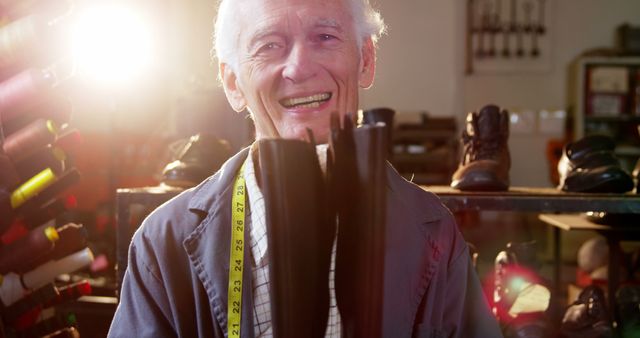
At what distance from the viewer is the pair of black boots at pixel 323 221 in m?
0.40

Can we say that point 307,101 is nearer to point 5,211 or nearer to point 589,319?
point 589,319

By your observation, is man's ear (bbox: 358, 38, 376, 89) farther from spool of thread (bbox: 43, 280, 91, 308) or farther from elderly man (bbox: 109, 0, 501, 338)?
spool of thread (bbox: 43, 280, 91, 308)

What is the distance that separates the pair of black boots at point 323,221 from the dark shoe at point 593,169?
3.75 ft

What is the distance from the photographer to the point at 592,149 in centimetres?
149

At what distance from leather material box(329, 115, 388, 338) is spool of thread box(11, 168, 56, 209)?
1.49 m

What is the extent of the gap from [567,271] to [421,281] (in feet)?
12.1

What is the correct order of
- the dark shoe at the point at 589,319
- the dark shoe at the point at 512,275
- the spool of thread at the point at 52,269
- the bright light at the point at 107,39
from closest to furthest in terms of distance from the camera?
1. the dark shoe at the point at 589,319
2. the dark shoe at the point at 512,275
3. the spool of thread at the point at 52,269
4. the bright light at the point at 107,39

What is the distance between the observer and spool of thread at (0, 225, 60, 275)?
5.39ft

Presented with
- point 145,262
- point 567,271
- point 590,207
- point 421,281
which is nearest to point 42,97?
point 145,262

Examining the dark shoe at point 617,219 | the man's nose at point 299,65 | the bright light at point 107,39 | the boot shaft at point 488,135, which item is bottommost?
the dark shoe at point 617,219

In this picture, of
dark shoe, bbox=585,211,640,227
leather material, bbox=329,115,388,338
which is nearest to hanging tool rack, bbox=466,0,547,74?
dark shoe, bbox=585,211,640,227

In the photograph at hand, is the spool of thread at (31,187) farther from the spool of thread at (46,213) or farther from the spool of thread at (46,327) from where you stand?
the spool of thread at (46,327)

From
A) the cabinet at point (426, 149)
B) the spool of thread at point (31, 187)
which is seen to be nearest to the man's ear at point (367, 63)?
the spool of thread at point (31, 187)

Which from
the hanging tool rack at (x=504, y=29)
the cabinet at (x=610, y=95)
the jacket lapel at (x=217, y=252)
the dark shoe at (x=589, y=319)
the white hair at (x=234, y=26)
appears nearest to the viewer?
the jacket lapel at (x=217, y=252)
